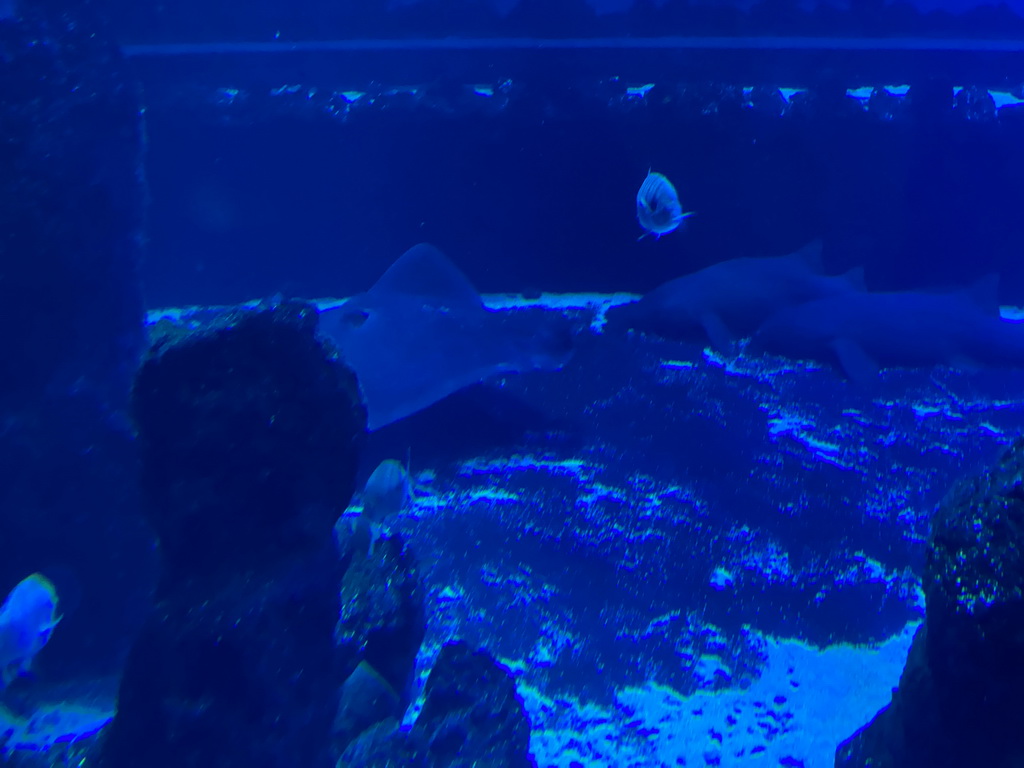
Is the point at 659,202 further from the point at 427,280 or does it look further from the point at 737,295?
the point at 427,280

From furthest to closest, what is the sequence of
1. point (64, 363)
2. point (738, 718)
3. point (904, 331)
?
point (904, 331)
point (64, 363)
point (738, 718)

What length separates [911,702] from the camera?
220 centimetres

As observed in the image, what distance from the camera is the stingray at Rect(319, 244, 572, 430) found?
5359mm

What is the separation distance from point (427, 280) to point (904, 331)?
4335mm

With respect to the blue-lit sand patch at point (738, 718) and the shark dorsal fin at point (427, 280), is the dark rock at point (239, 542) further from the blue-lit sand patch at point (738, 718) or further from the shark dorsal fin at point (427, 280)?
the shark dorsal fin at point (427, 280)

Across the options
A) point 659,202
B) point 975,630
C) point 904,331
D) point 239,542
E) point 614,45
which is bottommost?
point 904,331

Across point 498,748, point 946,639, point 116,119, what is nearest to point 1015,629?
point 946,639

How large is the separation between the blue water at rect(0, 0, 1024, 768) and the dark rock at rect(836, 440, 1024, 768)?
625 millimetres

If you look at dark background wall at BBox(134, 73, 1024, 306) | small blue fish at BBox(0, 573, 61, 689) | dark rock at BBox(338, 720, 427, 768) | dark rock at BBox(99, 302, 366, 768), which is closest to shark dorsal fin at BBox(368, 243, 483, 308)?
dark background wall at BBox(134, 73, 1024, 306)

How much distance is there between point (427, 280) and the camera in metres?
6.96

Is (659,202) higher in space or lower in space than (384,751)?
higher

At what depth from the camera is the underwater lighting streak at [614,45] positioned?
9734mm

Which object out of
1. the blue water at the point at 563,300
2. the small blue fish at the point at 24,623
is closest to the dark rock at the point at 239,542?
the blue water at the point at 563,300

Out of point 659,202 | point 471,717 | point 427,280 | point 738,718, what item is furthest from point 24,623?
point 427,280
